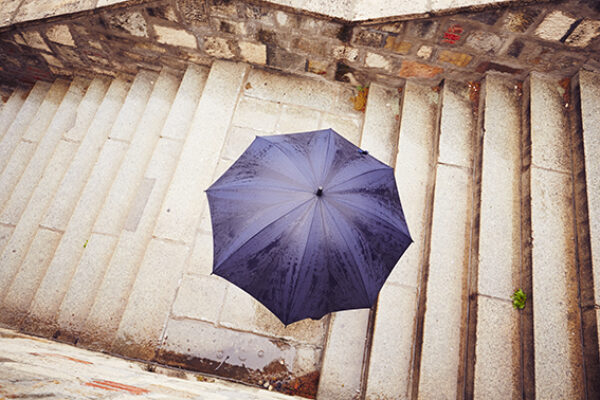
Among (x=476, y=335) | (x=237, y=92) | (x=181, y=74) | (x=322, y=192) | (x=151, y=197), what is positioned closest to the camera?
(x=322, y=192)

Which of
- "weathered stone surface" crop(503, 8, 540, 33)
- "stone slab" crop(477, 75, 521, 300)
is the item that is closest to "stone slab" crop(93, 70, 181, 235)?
"stone slab" crop(477, 75, 521, 300)

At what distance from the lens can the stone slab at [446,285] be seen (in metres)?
2.54

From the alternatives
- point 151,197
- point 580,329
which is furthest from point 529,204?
point 151,197

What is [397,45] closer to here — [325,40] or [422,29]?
[422,29]

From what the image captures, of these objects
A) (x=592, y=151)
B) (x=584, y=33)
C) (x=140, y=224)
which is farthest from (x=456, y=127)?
A: (x=140, y=224)

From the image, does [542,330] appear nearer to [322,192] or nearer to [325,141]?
[322,192]

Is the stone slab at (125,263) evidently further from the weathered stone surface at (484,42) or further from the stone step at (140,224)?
the weathered stone surface at (484,42)

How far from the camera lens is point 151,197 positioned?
10.6 feet

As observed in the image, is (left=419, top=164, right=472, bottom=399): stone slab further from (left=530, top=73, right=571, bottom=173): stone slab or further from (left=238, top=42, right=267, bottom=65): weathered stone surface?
(left=238, top=42, right=267, bottom=65): weathered stone surface

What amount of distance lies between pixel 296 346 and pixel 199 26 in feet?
12.2

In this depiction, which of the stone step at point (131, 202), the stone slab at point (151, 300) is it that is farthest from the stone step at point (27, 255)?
the stone slab at point (151, 300)

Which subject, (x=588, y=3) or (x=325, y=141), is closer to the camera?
(x=325, y=141)

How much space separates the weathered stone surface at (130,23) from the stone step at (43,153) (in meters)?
1.56

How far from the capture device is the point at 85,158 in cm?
372
